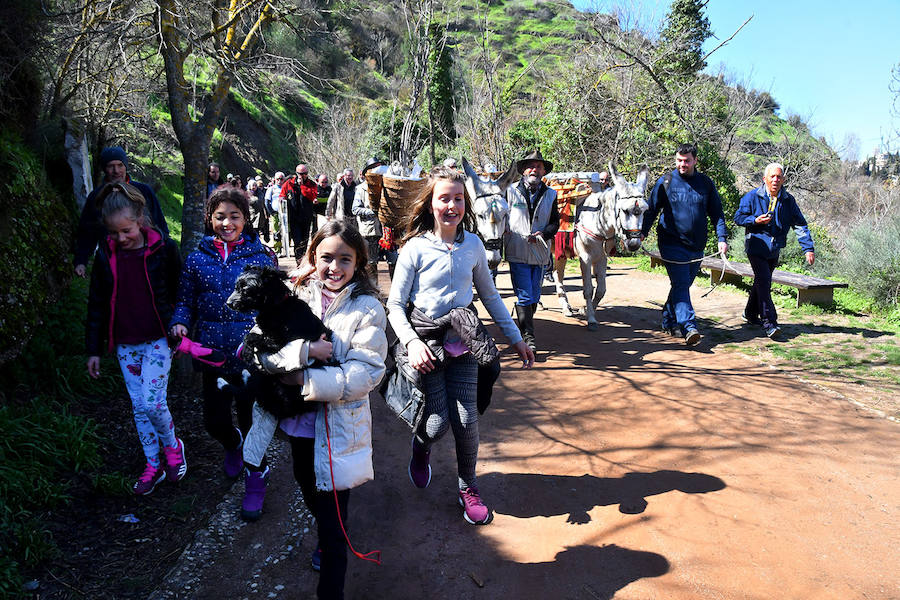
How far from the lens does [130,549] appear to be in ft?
10.5

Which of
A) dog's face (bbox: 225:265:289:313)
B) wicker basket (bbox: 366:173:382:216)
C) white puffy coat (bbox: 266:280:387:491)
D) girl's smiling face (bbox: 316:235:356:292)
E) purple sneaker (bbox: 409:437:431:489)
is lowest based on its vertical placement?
purple sneaker (bbox: 409:437:431:489)

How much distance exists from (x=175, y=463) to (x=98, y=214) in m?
1.67

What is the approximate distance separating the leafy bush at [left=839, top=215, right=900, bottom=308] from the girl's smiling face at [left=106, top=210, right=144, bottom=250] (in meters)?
9.58

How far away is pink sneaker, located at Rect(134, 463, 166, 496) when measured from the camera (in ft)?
11.9

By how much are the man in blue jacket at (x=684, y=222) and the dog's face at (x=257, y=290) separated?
18.2 ft

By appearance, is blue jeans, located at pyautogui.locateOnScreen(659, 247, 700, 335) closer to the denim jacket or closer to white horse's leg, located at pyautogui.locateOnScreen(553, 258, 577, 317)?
the denim jacket

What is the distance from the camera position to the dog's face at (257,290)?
237 centimetres

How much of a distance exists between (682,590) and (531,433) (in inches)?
75.8

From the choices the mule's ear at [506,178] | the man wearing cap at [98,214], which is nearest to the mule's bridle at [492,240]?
the mule's ear at [506,178]

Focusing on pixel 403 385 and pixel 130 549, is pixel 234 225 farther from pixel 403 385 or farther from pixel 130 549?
pixel 130 549

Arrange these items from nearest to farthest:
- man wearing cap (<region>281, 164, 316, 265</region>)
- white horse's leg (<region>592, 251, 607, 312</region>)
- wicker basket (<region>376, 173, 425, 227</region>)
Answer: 1. wicker basket (<region>376, 173, 425, 227</region>)
2. white horse's leg (<region>592, 251, 607, 312</region>)
3. man wearing cap (<region>281, 164, 316, 265</region>)

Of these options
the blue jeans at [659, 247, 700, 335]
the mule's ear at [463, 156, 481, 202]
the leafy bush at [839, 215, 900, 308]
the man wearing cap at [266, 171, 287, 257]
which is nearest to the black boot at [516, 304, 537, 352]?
the mule's ear at [463, 156, 481, 202]

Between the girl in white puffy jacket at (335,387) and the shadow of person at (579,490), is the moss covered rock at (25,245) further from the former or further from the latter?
the shadow of person at (579,490)

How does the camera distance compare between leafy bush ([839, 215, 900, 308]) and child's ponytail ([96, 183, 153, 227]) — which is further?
leafy bush ([839, 215, 900, 308])
